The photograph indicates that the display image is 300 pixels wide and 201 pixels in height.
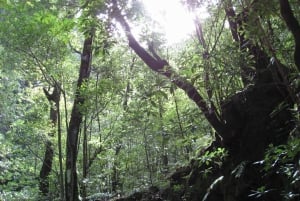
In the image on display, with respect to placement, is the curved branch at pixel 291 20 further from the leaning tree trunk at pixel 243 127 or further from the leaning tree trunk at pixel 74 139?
the leaning tree trunk at pixel 74 139

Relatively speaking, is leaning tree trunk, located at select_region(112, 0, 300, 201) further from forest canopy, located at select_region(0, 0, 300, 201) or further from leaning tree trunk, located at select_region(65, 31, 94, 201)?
leaning tree trunk, located at select_region(65, 31, 94, 201)

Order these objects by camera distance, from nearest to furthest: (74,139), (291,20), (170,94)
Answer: (291,20), (74,139), (170,94)

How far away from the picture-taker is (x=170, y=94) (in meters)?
8.29

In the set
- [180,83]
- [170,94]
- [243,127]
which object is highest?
[170,94]

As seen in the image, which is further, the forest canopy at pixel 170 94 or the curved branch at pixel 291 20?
the forest canopy at pixel 170 94

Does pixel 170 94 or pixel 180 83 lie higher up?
pixel 170 94

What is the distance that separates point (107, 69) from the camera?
10.3m

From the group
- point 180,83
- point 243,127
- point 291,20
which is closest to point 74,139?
point 180,83

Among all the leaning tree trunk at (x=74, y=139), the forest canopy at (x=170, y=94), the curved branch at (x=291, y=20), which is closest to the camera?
the curved branch at (x=291, y=20)

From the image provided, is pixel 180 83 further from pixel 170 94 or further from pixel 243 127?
pixel 170 94

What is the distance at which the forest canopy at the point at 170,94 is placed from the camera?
147 inches

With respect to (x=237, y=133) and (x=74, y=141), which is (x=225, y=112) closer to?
(x=237, y=133)

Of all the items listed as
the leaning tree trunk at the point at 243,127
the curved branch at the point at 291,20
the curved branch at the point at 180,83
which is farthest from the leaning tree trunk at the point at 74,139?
the curved branch at the point at 291,20

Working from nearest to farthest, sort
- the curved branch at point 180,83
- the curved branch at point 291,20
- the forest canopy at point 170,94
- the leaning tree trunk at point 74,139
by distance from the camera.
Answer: the curved branch at point 291,20 < the forest canopy at point 170,94 < the curved branch at point 180,83 < the leaning tree trunk at point 74,139
